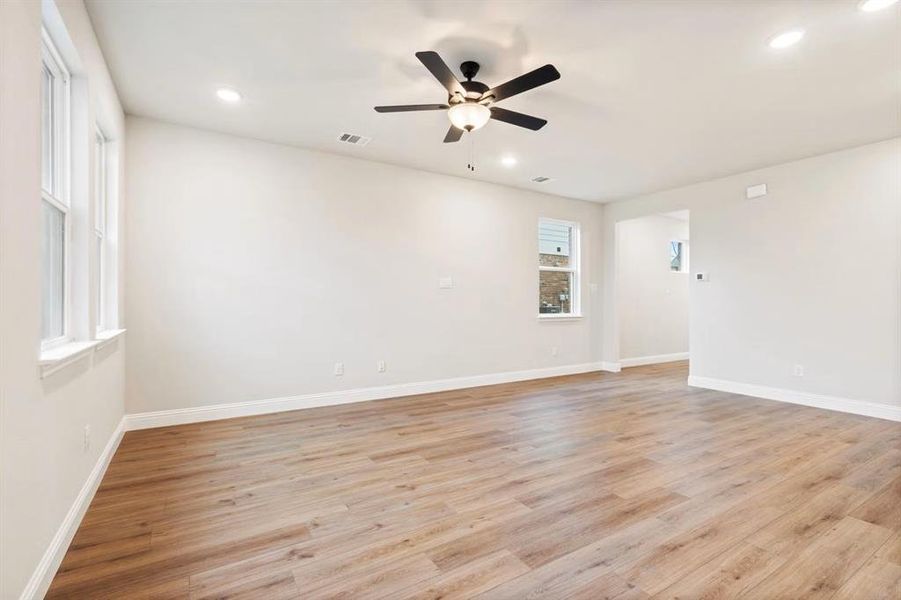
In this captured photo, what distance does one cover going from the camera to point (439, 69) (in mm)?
2312

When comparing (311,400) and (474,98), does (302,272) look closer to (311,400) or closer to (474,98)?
(311,400)

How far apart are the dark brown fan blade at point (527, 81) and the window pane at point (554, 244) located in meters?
3.76

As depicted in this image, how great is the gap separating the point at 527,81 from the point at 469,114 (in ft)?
1.65

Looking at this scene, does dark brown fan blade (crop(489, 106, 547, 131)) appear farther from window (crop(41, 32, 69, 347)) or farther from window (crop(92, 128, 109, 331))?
window (crop(92, 128, 109, 331))

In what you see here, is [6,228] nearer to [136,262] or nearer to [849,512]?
[136,262]

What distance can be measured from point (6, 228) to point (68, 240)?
4.07 ft

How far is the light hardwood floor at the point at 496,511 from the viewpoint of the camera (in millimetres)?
1659

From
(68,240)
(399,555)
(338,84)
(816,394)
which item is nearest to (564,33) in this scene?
(338,84)

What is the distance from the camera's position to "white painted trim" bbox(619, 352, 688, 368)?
711 centimetres

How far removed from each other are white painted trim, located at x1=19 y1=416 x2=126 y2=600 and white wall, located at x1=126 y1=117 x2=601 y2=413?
4.20 feet

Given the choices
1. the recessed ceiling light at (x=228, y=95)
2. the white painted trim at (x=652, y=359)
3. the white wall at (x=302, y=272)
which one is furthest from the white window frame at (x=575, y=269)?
the recessed ceiling light at (x=228, y=95)

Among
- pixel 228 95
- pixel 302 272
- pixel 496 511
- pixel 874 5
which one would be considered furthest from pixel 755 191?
pixel 228 95

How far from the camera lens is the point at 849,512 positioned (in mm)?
2197

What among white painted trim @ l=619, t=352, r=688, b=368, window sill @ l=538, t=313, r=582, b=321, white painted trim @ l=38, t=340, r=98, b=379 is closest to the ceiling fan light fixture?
white painted trim @ l=38, t=340, r=98, b=379
